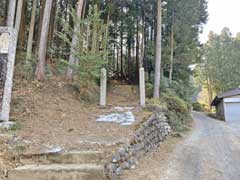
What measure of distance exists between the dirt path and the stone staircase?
0.94 meters

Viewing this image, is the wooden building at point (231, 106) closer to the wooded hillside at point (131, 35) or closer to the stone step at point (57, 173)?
the wooded hillside at point (131, 35)

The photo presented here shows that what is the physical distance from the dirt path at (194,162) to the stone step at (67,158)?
2.74 ft

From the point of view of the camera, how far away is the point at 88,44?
8.99 meters

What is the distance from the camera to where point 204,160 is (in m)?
6.87

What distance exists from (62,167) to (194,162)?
12.7 feet

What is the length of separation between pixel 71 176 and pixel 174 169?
9.52ft

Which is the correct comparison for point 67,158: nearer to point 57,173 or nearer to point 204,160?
point 57,173

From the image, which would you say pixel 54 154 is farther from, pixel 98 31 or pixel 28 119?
pixel 98 31

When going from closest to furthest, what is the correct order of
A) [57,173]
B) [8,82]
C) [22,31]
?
[57,173]
[8,82]
[22,31]

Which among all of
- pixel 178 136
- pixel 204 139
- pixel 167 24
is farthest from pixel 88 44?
pixel 167 24

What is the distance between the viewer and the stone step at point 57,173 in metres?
4.02

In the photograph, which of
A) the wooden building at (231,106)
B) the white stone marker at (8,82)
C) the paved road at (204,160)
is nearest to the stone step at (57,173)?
the paved road at (204,160)

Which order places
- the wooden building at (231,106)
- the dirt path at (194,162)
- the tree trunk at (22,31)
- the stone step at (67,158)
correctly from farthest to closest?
the wooden building at (231,106)
the tree trunk at (22,31)
the dirt path at (194,162)
the stone step at (67,158)

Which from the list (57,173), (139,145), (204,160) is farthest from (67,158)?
(204,160)
